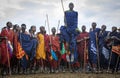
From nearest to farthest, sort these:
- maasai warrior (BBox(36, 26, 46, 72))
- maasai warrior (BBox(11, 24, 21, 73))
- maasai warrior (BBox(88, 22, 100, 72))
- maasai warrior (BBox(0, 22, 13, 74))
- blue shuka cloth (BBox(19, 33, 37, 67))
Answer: maasai warrior (BBox(0, 22, 13, 74))
maasai warrior (BBox(11, 24, 21, 73))
blue shuka cloth (BBox(19, 33, 37, 67))
maasai warrior (BBox(36, 26, 46, 72))
maasai warrior (BBox(88, 22, 100, 72))

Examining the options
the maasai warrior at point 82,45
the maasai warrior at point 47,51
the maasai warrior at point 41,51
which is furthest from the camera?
the maasai warrior at point 82,45

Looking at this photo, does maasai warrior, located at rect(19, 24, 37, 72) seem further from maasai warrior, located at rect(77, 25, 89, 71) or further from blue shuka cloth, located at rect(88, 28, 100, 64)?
blue shuka cloth, located at rect(88, 28, 100, 64)

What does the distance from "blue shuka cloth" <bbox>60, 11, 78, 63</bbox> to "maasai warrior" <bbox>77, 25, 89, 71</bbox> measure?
554 mm

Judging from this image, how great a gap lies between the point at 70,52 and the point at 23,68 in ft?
9.29

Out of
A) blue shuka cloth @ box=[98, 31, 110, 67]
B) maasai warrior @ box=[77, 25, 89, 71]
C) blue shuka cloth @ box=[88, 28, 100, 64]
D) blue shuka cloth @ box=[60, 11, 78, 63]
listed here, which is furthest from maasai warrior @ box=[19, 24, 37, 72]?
blue shuka cloth @ box=[98, 31, 110, 67]

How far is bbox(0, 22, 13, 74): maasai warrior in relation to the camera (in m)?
14.2

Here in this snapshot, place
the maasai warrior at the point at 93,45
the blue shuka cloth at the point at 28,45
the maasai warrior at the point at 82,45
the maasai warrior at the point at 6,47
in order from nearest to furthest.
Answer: the maasai warrior at the point at 6,47 < the blue shuka cloth at the point at 28,45 < the maasai warrior at the point at 93,45 < the maasai warrior at the point at 82,45

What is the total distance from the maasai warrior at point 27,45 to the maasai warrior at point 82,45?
2.77 m

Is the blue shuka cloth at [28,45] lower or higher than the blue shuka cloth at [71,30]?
lower

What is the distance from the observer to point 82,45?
16.6 m

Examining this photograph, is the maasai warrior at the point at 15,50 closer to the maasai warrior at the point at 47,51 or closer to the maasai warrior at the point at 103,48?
the maasai warrior at the point at 47,51

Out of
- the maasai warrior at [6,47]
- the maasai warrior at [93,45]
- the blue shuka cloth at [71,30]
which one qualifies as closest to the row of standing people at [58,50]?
the maasai warrior at [93,45]

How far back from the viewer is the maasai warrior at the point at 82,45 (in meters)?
16.5

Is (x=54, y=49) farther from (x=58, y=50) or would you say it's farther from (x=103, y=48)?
(x=103, y=48)
